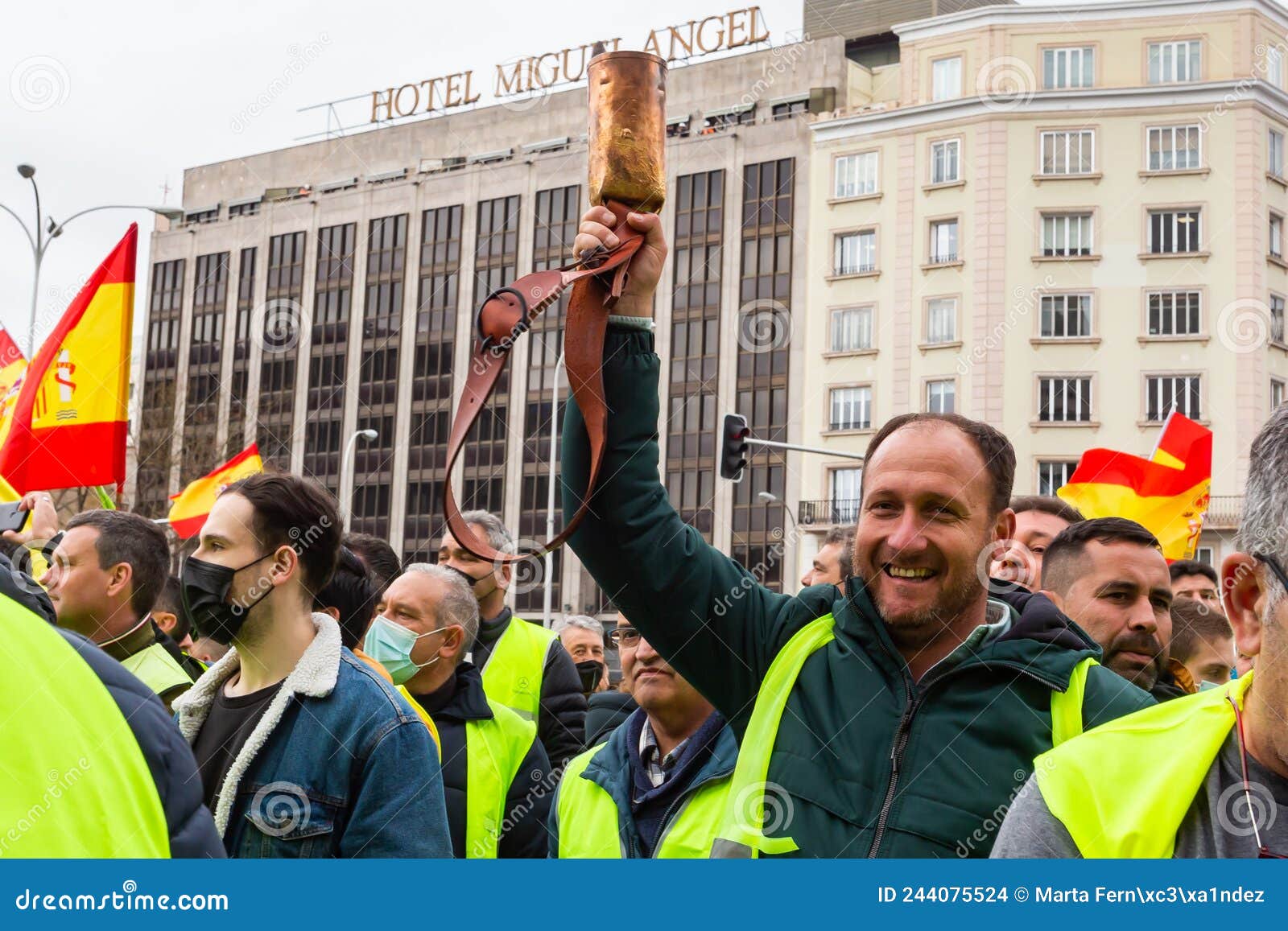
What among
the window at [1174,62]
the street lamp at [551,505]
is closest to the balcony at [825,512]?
the street lamp at [551,505]

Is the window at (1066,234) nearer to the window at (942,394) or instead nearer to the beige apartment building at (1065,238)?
the beige apartment building at (1065,238)

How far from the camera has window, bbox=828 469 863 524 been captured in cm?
4984

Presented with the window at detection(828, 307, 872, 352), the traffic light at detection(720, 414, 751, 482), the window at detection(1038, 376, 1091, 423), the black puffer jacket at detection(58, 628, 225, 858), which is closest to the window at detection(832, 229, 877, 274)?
the window at detection(828, 307, 872, 352)

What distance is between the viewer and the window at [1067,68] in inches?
1948

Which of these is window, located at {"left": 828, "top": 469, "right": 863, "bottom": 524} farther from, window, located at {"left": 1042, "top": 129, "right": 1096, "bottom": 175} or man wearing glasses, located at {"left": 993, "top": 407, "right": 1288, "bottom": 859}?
man wearing glasses, located at {"left": 993, "top": 407, "right": 1288, "bottom": 859}

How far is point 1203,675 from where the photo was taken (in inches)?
262

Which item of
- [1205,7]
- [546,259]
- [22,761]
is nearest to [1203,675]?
[22,761]

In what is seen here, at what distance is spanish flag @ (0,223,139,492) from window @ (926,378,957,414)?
125ft

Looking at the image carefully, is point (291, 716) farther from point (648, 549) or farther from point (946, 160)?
point (946, 160)

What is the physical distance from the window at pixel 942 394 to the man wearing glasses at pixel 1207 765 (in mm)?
45908

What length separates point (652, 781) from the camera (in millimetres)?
4195

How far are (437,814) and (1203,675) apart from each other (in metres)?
4.14
